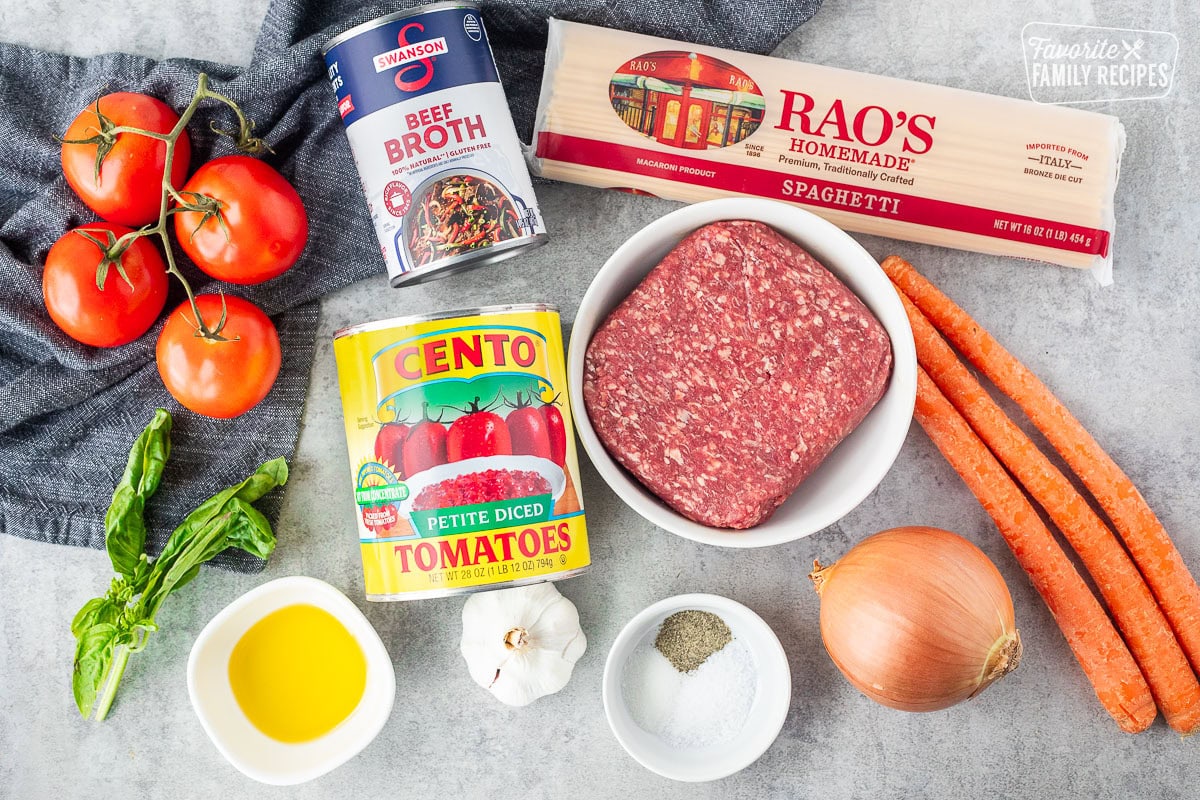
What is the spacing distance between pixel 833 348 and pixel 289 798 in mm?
1308

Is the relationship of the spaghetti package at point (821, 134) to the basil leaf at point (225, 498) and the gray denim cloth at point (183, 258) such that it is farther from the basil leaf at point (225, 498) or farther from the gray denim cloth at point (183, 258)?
the basil leaf at point (225, 498)

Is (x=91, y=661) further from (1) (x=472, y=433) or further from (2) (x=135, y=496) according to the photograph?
(1) (x=472, y=433)

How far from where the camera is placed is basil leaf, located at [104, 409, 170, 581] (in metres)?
1.47

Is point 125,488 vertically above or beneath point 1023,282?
beneath

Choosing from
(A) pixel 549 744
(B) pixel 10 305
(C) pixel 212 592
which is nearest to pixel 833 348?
(A) pixel 549 744

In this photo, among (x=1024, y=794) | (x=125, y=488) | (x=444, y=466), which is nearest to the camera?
(x=444, y=466)

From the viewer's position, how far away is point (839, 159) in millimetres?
1520

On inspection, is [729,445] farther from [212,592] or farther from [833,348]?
[212,592]

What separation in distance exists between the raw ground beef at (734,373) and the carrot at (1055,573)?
0.78ft

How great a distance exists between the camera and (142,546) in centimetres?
152

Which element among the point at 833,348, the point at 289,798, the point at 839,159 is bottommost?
the point at 289,798

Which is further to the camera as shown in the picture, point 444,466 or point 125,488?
point 125,488

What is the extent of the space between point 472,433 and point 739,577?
0.63 m

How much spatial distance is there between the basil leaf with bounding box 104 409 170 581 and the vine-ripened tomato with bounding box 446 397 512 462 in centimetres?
59
